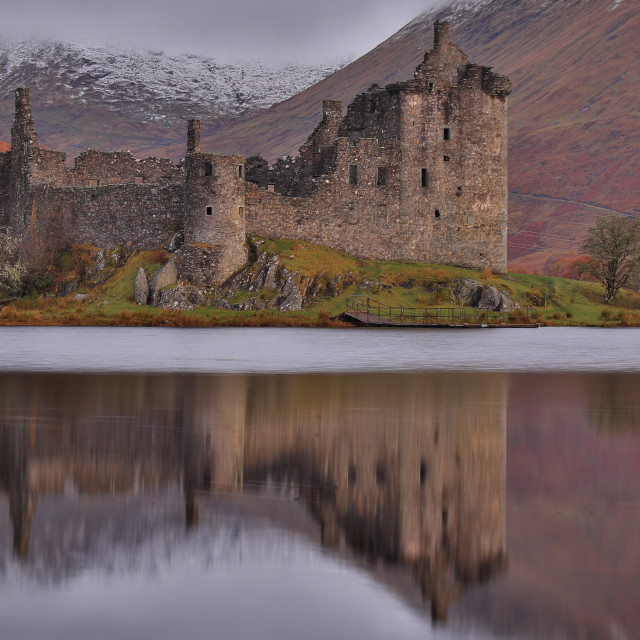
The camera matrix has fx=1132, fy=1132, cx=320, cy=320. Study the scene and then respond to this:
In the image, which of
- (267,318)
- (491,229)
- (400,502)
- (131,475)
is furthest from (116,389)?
(491,229)

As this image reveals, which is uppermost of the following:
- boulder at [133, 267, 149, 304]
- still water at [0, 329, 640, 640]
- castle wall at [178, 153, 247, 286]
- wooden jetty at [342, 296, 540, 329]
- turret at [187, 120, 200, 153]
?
turret at [187, 120, 200, 153]

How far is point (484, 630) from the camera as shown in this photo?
8.06m

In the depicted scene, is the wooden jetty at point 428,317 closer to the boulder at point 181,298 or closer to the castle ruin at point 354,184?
the castle ruin at point 354,184

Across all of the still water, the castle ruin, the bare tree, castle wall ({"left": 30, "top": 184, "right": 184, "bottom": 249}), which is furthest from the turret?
the still water

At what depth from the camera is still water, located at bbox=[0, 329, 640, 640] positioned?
8.38 meters

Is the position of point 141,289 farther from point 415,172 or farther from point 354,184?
point 415,172

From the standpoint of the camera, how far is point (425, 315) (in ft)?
178

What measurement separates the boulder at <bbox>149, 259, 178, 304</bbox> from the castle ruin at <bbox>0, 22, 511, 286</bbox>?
5.44 ft

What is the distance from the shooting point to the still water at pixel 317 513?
838 cm

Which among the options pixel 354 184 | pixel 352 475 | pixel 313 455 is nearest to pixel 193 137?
pixel 354 184

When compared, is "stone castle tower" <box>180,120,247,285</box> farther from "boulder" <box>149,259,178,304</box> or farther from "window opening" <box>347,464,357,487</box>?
"window opening" <box>347,464,357,487</box>

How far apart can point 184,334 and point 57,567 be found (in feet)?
132

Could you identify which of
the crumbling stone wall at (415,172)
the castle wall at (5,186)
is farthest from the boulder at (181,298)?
the castle wall at (5,186)

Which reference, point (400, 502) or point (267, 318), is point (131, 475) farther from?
point (267, 318)
